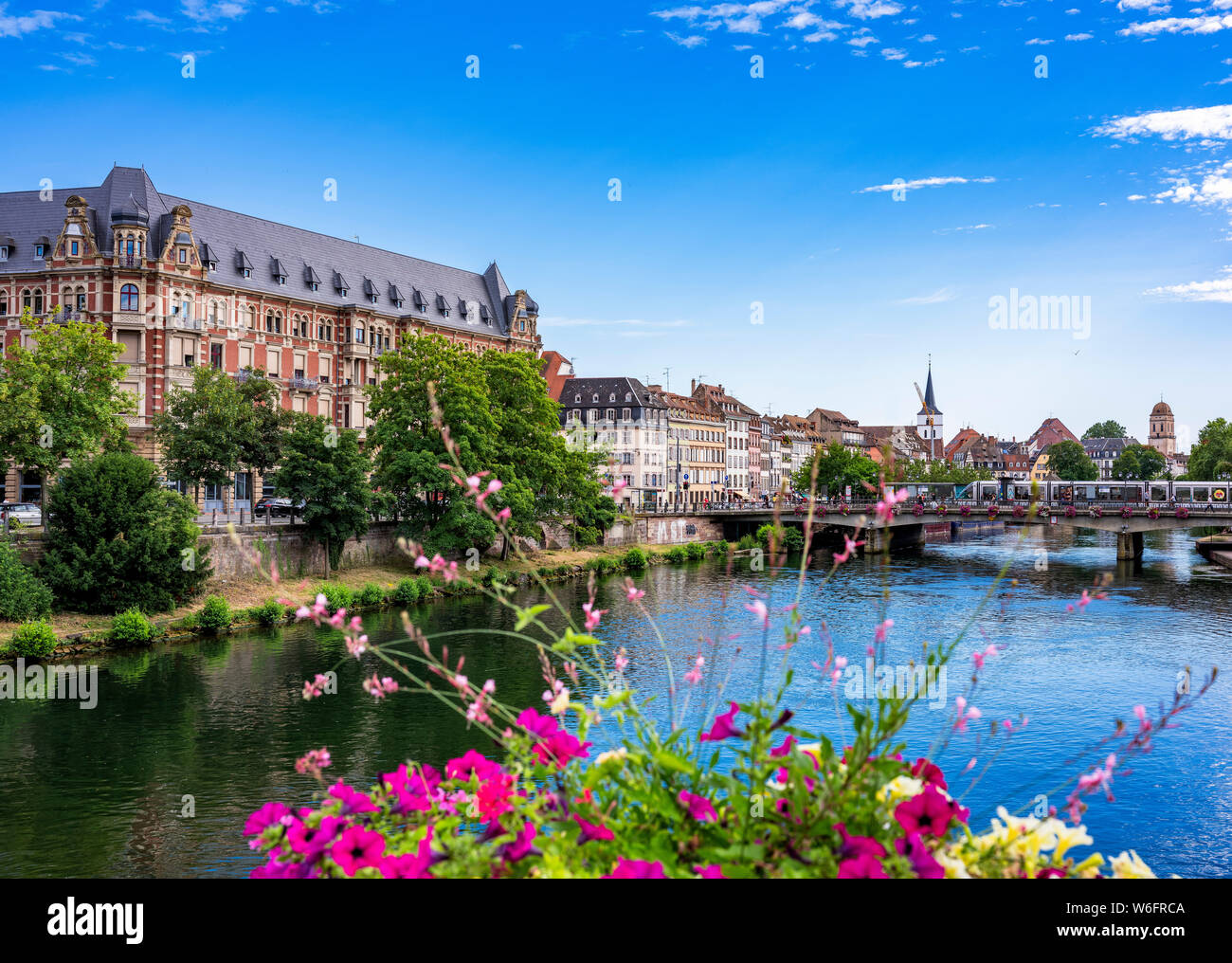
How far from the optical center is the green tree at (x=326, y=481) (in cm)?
4531

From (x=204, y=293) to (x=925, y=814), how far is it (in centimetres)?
6528

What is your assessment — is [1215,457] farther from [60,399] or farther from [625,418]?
[60,399]

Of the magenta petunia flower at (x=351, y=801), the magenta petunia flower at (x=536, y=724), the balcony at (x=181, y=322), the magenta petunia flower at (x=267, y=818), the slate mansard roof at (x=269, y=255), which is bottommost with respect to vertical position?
the magenta petunia flower at (x=267, y=818)

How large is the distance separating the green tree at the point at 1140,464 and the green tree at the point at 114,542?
581ft

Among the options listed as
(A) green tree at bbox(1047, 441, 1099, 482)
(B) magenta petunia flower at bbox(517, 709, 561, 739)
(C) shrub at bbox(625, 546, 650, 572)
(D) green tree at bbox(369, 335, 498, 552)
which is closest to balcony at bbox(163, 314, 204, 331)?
(D) green tree at bbox(369, 335, 498, 552)

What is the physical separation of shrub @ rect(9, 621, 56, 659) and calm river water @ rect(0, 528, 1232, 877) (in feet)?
6.27

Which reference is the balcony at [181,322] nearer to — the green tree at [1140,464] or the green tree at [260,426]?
the green tree at [260,426]

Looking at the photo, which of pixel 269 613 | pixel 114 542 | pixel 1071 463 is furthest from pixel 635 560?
pixel 1071 463

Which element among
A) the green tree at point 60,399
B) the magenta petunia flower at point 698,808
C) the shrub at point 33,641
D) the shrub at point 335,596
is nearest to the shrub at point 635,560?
the shrub at point 335,596

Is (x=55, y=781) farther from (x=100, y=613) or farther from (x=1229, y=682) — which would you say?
(x=1229, y=682)

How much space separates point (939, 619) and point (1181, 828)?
2197 cm
